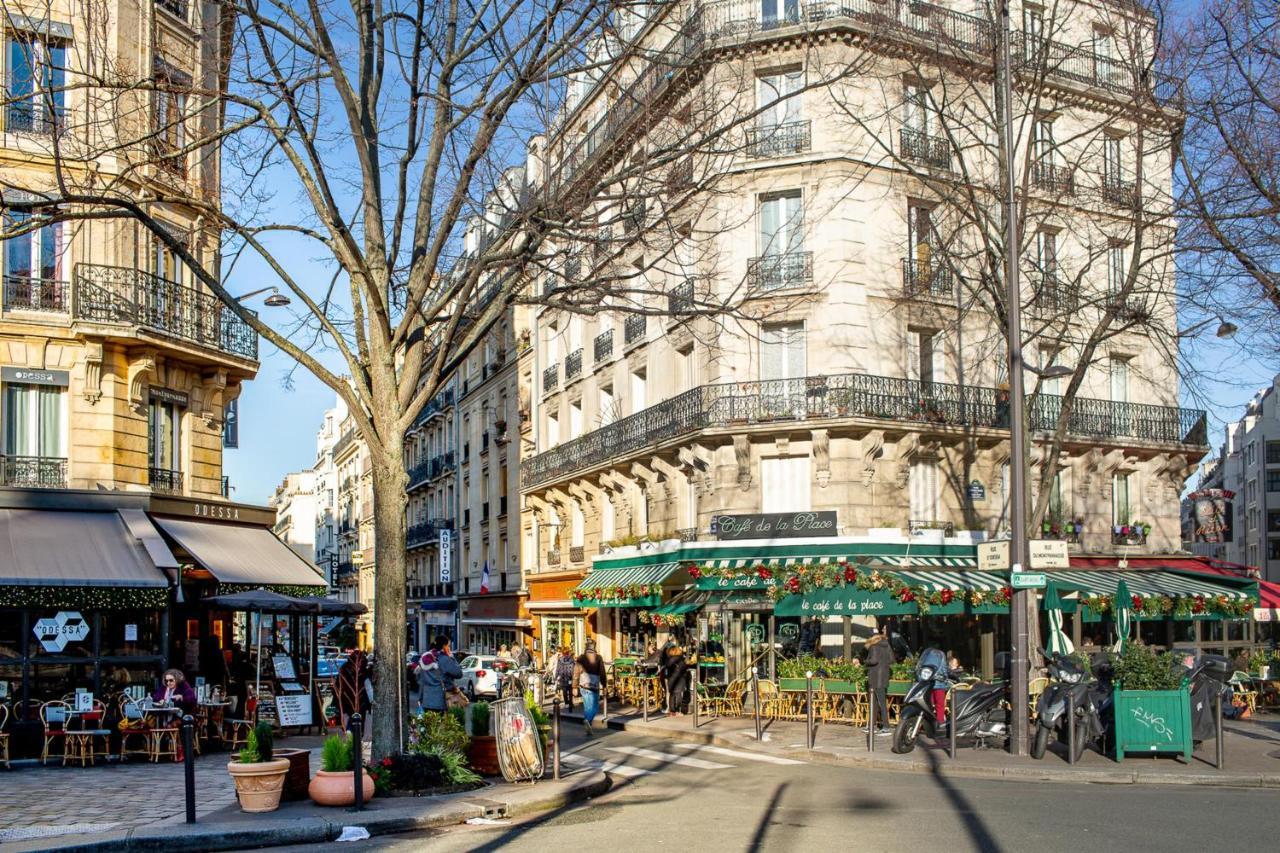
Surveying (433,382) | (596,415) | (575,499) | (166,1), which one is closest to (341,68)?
(433,382)

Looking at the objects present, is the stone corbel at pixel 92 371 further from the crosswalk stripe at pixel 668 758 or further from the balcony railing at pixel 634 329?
the balcony railing at pixel 634 329

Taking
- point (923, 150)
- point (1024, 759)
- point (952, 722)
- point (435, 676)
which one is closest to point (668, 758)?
point (435, 676)

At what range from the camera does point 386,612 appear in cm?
1313

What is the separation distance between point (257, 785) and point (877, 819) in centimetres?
567

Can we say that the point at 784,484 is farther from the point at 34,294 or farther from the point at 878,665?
the point at 34,294

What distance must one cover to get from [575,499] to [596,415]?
3.38 metres

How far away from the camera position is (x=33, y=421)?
20.9m

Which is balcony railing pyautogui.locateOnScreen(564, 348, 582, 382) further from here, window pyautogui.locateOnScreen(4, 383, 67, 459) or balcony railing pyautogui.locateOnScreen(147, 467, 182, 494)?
window pyautogui.locateOnScreen(4, 383, 67, 459)

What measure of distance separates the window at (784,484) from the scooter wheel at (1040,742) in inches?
456

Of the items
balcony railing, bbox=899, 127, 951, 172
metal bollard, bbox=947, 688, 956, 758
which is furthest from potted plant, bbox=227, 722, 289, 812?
balcony railing, bbox=899, 127, 951, 172

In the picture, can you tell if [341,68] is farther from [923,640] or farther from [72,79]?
[923,640]

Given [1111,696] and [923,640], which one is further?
[923,640]

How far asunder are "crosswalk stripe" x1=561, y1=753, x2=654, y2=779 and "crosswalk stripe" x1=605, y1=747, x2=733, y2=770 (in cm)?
75

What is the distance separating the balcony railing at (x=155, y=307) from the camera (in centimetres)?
2094
